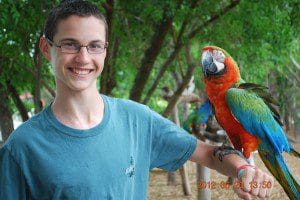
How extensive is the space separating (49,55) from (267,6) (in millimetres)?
3005

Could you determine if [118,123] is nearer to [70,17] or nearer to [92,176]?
[92,176]

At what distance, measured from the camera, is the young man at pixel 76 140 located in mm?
914

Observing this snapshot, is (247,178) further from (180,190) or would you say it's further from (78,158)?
(180,190)

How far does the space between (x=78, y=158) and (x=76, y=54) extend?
238 millimetres

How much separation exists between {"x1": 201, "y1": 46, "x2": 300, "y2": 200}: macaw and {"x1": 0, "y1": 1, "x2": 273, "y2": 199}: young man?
30 cm

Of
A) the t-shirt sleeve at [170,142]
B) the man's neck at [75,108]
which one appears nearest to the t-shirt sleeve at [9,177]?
the man's neck at [75,108]

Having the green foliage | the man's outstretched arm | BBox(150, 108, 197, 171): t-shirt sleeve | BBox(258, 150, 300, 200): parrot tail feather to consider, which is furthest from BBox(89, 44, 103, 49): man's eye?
the green foliage

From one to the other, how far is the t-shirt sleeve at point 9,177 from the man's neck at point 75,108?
0.48ft

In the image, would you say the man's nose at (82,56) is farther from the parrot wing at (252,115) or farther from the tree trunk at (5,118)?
the tree trunk at (5,118)

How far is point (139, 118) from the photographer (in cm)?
109

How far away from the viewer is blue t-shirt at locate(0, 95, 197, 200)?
914 mm

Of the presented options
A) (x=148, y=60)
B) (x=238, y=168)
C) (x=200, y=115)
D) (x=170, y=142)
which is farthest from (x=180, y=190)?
(x=238, y=168)

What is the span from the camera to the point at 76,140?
957 mm

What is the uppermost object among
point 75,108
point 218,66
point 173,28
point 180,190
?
point 173,28
